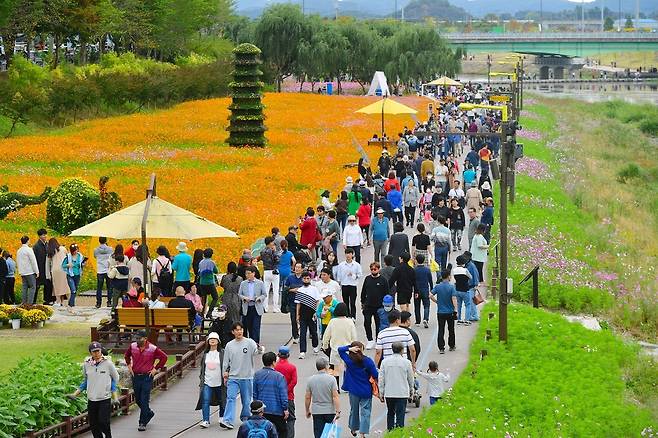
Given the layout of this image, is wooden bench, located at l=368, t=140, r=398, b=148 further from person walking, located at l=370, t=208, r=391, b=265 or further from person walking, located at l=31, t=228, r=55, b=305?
person walking, located at l=31, t=228, r=55, b=305

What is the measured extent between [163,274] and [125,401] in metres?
5.78

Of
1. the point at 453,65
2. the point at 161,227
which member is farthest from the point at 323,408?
the point at 453,65

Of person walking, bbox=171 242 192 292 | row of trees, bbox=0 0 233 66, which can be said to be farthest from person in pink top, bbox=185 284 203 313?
row of trees, bbox=0 0 233 66

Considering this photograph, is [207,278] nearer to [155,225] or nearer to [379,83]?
[155,225]

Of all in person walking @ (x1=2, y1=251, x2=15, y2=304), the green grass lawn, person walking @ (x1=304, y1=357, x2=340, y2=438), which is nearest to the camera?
person walking @ (x1=304, y1=357, x2=340, y2=438)

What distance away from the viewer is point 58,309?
78.5 feet

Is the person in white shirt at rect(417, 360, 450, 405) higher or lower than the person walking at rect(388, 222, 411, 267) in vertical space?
lower

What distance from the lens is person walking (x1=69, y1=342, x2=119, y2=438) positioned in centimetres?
1489

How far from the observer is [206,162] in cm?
4612

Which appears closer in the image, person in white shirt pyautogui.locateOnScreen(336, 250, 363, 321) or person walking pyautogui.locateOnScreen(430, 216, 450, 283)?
person in white shirt pyautogui.locateOnScreen(336, 250, 363, 321)

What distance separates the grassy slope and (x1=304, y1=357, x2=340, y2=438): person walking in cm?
100

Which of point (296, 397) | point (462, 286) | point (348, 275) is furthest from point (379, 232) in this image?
point (296, 397)

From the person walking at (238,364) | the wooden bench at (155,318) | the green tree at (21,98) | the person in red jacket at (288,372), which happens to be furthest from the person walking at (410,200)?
the green tree at (21,98)

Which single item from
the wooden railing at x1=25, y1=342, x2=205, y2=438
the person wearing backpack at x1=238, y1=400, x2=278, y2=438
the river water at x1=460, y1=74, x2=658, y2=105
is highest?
the person wearing backpack at x1=238, y1=400, x2=278, y2=438
